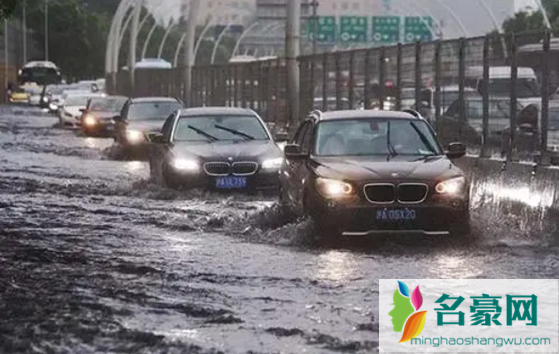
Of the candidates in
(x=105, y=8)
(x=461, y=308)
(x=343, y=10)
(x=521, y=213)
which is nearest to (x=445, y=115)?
(x=521, y=213)

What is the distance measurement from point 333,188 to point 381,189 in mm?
493

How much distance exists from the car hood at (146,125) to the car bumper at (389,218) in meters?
17.2

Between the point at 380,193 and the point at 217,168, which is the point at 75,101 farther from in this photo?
the point at 380,193

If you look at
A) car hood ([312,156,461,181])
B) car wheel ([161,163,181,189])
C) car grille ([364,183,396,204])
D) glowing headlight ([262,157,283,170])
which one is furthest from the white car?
car grille ([364,183,396,204])

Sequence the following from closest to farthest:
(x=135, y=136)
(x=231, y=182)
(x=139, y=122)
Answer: (x=231, y=182), (x=135, y=136), (x=139, y=122)

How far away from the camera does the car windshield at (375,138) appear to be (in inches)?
645

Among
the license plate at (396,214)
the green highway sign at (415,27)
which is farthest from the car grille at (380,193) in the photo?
the green highway sign at (415,27)

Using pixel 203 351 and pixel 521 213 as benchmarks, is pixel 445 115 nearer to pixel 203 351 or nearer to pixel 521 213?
pixel 521 213

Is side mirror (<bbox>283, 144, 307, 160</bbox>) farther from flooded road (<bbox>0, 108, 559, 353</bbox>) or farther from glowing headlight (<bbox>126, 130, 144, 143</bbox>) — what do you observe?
glowing headlight (<bbox>126, 130, 144, 143</bbox>)

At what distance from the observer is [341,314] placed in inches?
412

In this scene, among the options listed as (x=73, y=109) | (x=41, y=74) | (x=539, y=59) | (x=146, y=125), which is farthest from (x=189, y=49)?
(x=41, y=74)

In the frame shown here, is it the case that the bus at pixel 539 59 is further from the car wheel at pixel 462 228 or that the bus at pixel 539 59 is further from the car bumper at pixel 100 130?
the car bumper at pixel 100 130

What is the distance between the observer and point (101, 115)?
154ft

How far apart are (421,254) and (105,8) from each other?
579 feet
